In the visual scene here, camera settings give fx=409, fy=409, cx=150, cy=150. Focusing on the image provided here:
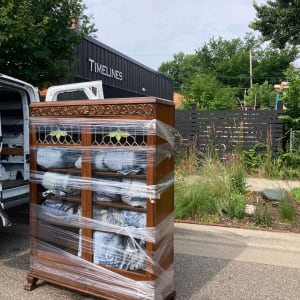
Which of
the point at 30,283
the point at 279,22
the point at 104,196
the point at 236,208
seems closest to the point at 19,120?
the point at 30,283

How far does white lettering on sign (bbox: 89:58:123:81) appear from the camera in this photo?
14.5 metres

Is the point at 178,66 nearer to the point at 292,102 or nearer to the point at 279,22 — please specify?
the point at 279,22

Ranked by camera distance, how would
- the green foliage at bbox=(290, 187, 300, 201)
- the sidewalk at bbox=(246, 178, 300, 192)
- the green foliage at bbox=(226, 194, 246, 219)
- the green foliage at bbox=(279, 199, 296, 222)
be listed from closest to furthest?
the green foliage at bbox=(279, 199, 296, 222) < the green foliage at bbox=(226, 194, 246, 219) < the green foliage at bbox=(290, 187, 300, 201) < the sidewalk at bbox=(246, 178, 300, 192)

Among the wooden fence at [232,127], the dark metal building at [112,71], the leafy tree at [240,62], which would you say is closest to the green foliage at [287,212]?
the wooden fence at [232,127]

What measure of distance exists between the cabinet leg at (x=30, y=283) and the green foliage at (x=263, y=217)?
3.77 metres

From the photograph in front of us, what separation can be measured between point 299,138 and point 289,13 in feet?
25.4

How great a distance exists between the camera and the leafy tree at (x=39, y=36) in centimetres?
704

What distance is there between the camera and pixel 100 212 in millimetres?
3828

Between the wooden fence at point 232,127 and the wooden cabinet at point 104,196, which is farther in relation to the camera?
the wooden fence at point 232,127

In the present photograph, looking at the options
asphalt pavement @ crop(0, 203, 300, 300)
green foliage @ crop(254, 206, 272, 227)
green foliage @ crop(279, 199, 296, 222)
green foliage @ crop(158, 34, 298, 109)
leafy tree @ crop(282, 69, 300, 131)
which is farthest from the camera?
green foliage @ crop(158, 34, 298, 109)

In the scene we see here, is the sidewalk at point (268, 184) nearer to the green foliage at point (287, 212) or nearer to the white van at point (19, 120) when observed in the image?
the green foliage at point (287, 212)

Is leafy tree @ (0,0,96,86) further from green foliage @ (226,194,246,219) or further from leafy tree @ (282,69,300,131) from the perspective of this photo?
leafy tree @ (282,69,300,131)

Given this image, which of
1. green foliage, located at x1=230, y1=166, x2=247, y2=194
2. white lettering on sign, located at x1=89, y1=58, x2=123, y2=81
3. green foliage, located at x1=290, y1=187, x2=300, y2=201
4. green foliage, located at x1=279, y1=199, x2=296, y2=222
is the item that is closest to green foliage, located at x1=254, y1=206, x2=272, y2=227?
green foliage, located at x1=279, y1=199, x2=296, y2=222

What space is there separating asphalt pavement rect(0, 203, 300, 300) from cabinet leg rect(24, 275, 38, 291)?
52mm
